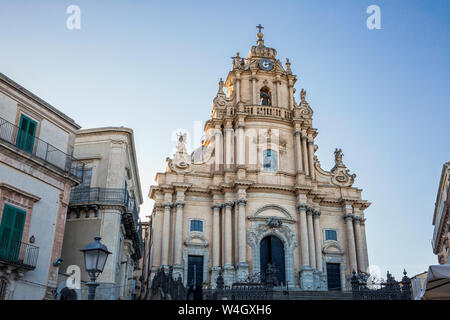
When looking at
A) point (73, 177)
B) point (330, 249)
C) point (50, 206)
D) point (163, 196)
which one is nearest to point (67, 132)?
point (73, 177)

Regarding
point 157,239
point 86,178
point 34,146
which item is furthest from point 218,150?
point 34,146

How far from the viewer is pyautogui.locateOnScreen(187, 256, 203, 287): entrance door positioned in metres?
33.0

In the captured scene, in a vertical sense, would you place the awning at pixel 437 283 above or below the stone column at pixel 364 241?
below

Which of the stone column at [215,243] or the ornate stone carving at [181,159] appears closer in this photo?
the stone column at [215,243]

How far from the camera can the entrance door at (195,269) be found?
108 feet

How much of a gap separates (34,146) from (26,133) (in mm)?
621

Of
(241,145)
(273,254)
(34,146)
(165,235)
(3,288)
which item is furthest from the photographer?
(241,145)

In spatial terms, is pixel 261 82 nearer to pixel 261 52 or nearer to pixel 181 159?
pixel 261 52

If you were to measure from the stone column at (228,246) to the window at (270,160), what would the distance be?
14.2 ft

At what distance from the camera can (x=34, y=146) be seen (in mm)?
19031

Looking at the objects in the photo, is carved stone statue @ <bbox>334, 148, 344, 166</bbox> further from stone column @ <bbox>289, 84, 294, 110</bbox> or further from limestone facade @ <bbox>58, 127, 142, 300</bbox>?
limestone facade @ <bbox>58, 127, 142, 300</bbox>

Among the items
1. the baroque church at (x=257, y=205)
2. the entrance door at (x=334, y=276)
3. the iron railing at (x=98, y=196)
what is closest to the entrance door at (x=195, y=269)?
the baroque church at (x=257, y=205)

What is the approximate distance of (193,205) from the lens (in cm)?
3538

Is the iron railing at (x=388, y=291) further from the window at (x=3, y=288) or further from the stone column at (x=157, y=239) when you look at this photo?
the window at (x=3, y=288)
